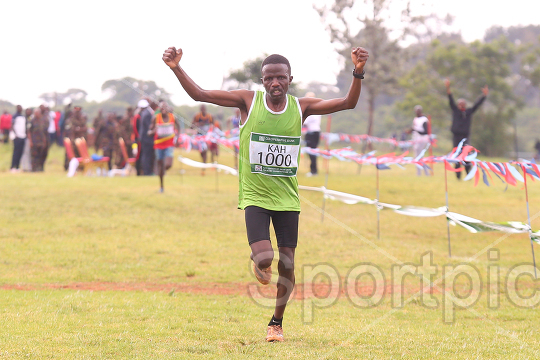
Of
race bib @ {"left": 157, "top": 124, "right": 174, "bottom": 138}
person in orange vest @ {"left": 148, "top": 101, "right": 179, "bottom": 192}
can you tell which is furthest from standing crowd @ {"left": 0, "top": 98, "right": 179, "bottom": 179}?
race bib @ {"left": 157, "top": 124, "right": 174, "bottom": 138}

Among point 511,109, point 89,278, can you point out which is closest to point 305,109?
point 89,278

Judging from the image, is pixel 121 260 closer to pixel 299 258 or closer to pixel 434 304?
pixel 299 258

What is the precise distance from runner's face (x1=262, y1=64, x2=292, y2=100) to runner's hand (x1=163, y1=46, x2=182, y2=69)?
712 millimetres

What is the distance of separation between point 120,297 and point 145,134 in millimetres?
13684

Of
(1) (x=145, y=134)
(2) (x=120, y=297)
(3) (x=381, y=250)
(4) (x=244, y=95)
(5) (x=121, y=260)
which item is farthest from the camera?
(1) (x=145, y=134)

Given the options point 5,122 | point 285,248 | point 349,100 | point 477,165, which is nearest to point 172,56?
point 349,100

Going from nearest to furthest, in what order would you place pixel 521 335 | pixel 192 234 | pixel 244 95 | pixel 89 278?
pixel 244 95
pixel 521 335
pixel 89 278
pixel 192 234

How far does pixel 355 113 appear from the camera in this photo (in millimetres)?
72438

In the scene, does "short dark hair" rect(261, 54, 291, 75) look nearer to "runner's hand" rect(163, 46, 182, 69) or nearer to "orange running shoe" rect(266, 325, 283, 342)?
"runner's hand" rect(163, 46, 182, 69)

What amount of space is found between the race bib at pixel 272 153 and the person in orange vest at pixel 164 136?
33.3ft

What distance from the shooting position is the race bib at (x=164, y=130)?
1579cm

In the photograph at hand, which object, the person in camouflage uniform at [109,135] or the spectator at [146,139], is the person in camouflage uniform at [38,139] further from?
the spectator at [146,139]

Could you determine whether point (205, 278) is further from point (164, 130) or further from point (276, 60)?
point (164, 130)

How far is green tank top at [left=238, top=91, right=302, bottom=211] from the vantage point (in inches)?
222
